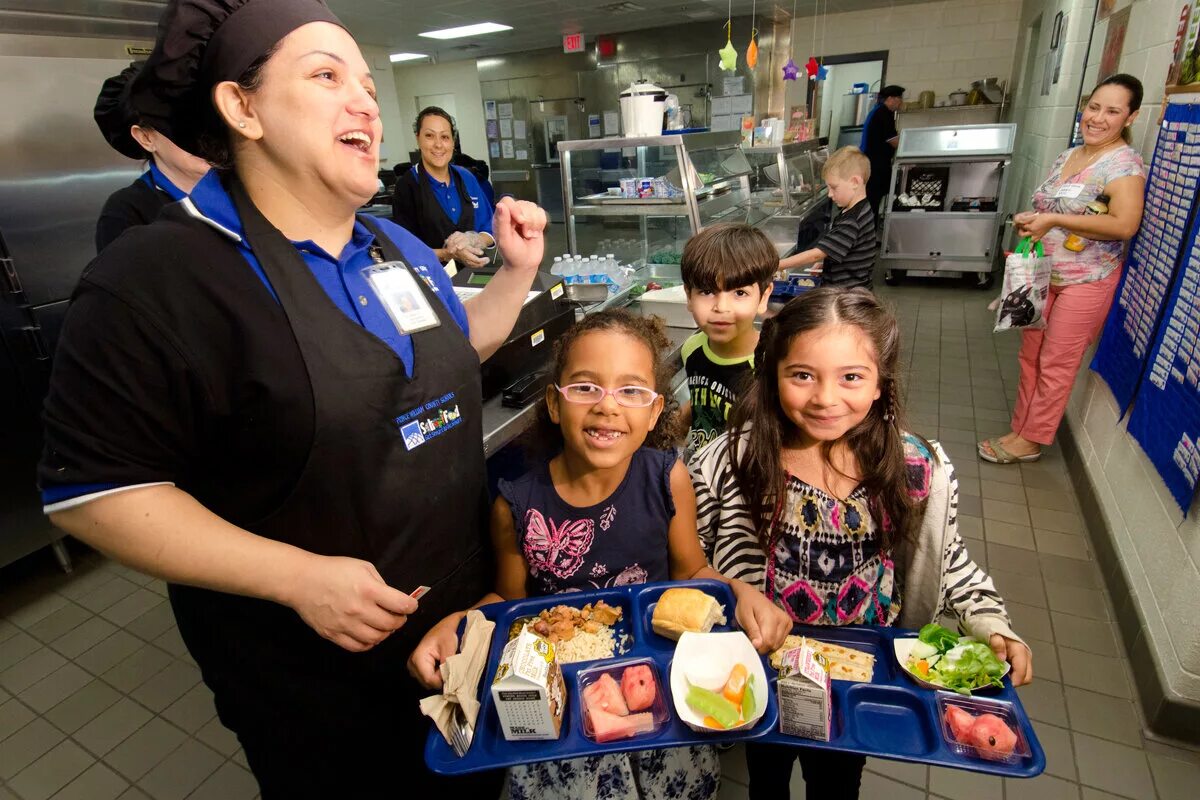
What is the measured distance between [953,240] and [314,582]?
23.7 ft

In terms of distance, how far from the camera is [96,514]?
81 cm

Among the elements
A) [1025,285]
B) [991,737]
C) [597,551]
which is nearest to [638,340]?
[597,551]

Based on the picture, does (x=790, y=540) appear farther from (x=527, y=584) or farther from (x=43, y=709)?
(x=43, y=709)

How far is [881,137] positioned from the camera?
25.9ft

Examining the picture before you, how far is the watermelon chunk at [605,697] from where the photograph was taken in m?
1.00

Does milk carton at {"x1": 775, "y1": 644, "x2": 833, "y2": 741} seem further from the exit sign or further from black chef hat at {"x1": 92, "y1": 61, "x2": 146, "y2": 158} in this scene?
the exit sign

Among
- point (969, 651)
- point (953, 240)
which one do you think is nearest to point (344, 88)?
point (969, 651)

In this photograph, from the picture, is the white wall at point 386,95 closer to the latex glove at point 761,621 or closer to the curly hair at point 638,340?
the curly hair at point 638,340

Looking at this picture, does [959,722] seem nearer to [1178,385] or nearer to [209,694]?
[1178,385]

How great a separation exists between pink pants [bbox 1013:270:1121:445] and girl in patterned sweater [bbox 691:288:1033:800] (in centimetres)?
243

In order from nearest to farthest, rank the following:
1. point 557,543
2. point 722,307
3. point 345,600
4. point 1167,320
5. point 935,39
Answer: point 345,600, point 557,543, point 722,307, point 1167,320, point 935,39

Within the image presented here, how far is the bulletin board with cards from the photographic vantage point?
6.61 feet

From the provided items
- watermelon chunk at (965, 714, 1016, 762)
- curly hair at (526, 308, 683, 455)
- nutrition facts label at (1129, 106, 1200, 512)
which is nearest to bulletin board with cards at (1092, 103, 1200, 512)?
nutrition facts label at (1129, 106, 1200, 512)

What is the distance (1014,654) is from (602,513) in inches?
31.5
